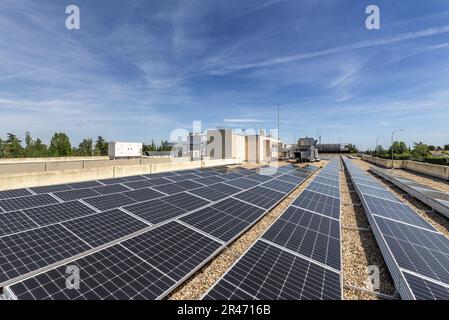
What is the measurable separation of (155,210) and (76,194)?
15.2 feet

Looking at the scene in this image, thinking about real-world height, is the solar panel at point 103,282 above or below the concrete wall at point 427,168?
below

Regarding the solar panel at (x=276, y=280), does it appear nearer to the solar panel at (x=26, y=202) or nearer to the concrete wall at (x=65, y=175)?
the solar panel at (x=26, y=202)

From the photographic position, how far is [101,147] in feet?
241

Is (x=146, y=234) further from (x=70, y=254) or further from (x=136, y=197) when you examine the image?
(x=136, y=197)

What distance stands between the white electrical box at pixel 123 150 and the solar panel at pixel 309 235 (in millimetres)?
46149

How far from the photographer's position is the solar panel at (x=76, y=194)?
950 cm

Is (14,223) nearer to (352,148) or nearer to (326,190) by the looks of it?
(326,190)

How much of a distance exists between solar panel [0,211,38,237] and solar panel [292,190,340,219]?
1144 cm

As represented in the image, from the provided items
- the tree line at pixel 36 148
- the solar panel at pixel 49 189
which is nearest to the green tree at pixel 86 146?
the tree line at pixel 36 148

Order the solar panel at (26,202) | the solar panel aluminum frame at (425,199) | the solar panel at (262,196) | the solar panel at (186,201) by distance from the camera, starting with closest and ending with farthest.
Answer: the solar panel at (26,202)
the solar panel at (186,201)
the solar panel at (262,196)
the solar panel aluminum frame at (425,199)

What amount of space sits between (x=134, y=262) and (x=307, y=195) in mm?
11938

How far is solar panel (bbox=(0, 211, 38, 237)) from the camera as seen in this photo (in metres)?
6.08

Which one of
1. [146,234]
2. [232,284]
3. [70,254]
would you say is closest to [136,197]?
[146,234]

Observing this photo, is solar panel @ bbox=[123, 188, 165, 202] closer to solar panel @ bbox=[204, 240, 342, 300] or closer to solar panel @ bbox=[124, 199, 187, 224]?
solar panel @ bbox=[124, 199, 187, 224]
